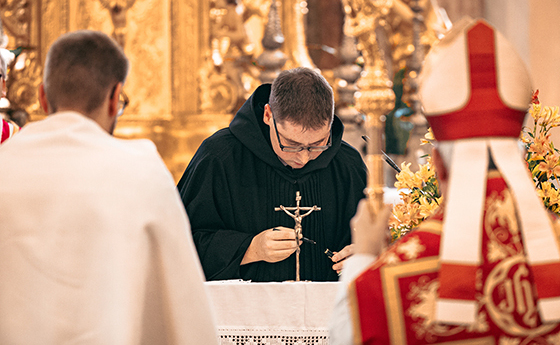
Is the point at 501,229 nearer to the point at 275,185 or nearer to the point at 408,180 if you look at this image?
the point at 408,180

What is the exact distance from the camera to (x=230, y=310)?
2.97 m

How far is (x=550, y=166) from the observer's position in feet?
8.98

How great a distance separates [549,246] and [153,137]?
5307 mm

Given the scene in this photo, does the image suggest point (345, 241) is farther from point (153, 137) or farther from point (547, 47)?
point (547, 47)

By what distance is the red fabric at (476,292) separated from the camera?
181 centimetres

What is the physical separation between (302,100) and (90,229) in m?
1.66

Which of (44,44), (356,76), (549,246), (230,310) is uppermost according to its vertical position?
(44,44)

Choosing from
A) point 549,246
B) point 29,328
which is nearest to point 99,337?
point 29,328

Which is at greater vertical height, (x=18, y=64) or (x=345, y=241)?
(x=18, y=64)

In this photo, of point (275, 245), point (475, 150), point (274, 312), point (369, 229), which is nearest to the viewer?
point (475, 150)

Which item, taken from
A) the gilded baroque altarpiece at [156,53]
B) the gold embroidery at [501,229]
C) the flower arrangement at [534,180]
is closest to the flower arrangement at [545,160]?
the flower arrangement at [534,180]

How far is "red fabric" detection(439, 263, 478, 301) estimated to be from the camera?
1.79 metres

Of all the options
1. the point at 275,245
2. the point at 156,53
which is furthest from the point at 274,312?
the point at 156,53

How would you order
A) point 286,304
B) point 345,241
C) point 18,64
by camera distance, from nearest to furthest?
point 286,304 → point 345,241 → point 18,64
